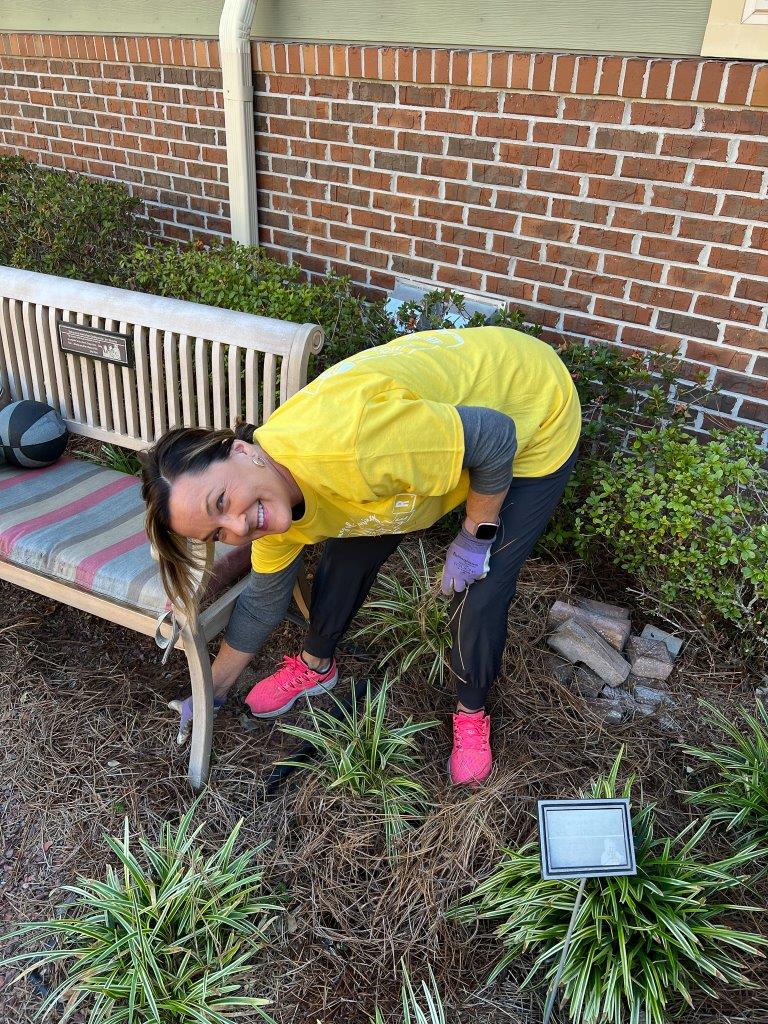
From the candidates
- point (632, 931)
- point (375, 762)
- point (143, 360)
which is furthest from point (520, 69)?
point (632, 931)

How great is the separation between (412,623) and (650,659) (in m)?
0.89

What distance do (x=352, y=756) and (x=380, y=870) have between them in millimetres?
344

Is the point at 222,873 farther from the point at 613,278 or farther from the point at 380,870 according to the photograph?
the point at 613,278

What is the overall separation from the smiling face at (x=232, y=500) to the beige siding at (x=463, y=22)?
7.49ft

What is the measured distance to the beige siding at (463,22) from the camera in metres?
2.89

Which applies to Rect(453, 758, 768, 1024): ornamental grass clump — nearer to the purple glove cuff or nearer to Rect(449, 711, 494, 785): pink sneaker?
Rect(449, 711, 494, 785): pink sneaker

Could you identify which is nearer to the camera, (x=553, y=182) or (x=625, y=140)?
(x=625, y=140)

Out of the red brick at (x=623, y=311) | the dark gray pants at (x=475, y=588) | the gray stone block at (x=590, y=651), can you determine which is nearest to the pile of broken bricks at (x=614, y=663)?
the gray stone block at (x=590, y=651)

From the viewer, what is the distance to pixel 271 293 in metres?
3.43

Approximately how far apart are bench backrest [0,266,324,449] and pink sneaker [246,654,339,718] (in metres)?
0.89

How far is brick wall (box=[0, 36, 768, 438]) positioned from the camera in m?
2.96

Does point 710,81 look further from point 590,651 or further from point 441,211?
point 590,651

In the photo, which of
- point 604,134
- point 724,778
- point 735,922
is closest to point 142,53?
point 604,134

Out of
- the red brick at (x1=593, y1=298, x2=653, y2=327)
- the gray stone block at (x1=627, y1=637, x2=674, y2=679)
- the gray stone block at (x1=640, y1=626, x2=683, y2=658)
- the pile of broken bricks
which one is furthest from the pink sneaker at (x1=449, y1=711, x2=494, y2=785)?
the red brick at (x1=593, y1=298, x2=653, y2=327)
